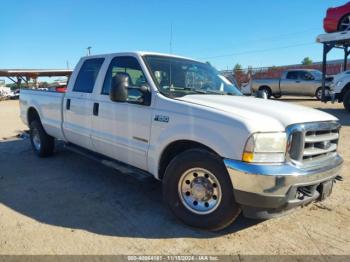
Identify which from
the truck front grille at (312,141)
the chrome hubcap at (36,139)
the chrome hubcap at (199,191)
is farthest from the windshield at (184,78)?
the chrome hubcap at (36,139)

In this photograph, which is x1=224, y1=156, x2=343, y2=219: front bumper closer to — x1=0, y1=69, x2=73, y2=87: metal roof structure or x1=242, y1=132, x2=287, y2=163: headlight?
x1=242, y1=132, x2=287, y2=163: headlight

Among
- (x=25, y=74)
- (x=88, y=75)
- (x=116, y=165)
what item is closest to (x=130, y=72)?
(x=88, y=75)

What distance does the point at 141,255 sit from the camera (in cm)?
321

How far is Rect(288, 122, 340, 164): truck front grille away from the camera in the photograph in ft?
10.8

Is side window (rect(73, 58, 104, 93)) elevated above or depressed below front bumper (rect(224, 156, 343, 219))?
above

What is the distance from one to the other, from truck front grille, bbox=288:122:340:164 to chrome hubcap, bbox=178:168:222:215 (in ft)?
2.68

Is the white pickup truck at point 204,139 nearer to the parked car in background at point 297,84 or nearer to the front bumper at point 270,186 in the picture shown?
the front bumper at point 270,186

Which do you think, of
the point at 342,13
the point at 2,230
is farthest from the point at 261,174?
the point at 342,13

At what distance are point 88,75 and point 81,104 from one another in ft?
1.54

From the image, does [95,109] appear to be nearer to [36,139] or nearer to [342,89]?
[36,139]

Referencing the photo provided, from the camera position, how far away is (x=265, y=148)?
10.4ft

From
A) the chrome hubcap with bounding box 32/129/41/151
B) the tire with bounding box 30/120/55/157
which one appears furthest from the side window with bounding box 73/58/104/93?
the chrome hubcap with bounding box 32/129/41/151

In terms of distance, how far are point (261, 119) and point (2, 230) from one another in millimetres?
2943

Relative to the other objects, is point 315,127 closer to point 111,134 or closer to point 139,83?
point 139,83
